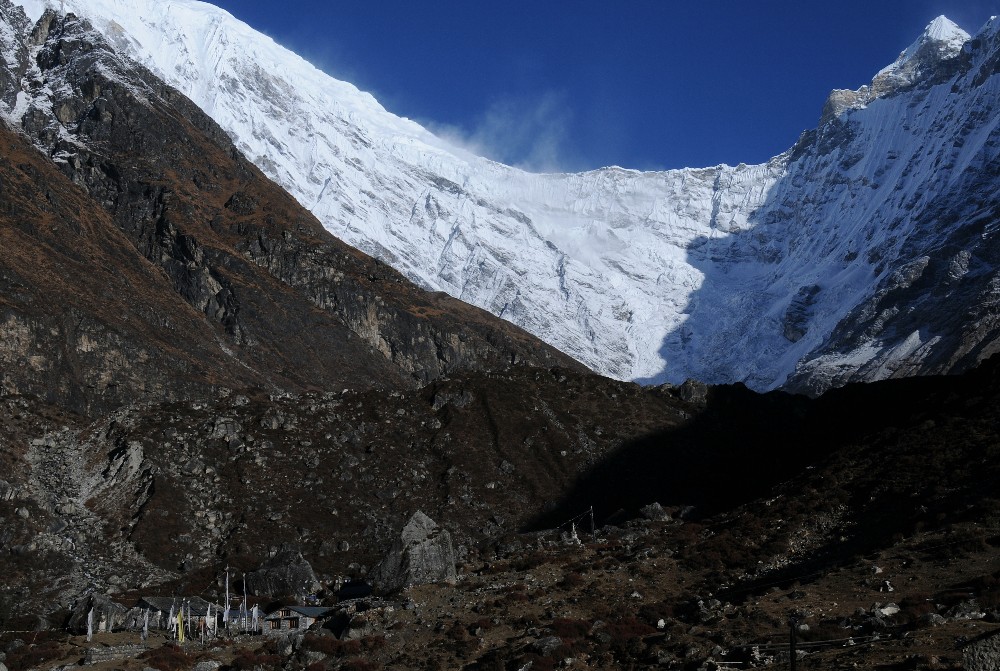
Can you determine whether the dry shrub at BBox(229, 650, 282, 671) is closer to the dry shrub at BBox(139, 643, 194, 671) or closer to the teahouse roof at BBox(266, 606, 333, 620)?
the dry shrub at BBox(139, 643, 194, 671)

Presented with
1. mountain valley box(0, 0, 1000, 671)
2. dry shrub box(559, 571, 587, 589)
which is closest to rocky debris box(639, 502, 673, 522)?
mountain valley box(0, 0, 1000, 671)

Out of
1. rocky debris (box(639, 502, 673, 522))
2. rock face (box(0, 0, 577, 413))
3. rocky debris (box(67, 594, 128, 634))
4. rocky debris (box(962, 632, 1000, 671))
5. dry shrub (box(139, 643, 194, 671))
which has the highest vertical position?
rock face (box(0, 0, 577, 413))

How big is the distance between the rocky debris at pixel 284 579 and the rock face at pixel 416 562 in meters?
13.4

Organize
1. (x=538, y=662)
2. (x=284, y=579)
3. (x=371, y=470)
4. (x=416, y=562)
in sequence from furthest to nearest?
(x=371, y=470) < (x=284, y=579) < (x=416, y=562) < (x=538, y=662)

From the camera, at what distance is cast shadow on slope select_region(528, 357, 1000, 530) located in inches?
2586

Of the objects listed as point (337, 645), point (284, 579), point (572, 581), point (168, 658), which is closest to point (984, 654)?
point (337, 645)

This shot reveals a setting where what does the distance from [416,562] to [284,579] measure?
17275 mm

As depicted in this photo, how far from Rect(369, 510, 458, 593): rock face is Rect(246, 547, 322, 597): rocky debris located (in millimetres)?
13397

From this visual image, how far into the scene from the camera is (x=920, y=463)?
180 ft

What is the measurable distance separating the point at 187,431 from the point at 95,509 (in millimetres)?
11448

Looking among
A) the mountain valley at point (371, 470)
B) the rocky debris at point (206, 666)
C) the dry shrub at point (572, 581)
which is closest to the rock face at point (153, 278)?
the mountain valley at point (371, 470)

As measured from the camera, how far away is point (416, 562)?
58.0 meters

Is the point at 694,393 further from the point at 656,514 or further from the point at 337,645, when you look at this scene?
the point at 337,645

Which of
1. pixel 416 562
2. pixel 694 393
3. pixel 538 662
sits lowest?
pixel 538 662
